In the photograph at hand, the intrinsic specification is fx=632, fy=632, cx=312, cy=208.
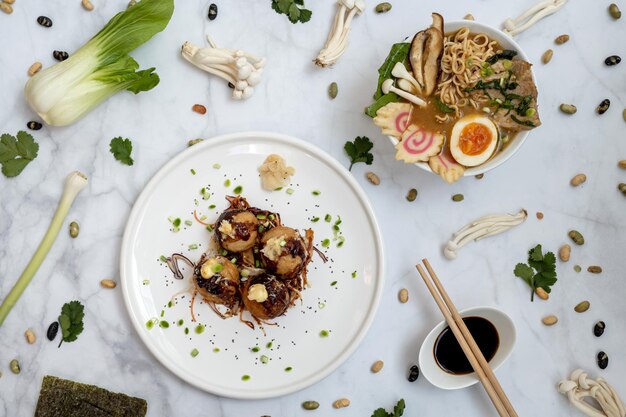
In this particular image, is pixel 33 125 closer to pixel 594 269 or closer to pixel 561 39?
pixel 561 39

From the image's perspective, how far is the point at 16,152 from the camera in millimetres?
3600

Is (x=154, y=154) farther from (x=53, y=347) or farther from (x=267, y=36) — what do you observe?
(x=53, y=347)

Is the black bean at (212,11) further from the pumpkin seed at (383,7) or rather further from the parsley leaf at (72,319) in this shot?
the parsley leaf at (72,319)

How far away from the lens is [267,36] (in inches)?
145

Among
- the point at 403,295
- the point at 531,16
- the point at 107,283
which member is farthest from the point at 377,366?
the point at 531,16

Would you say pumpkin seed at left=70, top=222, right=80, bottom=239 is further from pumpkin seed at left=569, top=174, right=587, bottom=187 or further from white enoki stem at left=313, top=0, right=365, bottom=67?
pumpkin seed at left=569, top=174, right=587, bottom=187

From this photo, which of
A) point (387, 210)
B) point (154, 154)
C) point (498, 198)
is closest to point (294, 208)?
point (387, 210)

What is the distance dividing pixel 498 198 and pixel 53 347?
2.73 meters

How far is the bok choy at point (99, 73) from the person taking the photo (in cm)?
345

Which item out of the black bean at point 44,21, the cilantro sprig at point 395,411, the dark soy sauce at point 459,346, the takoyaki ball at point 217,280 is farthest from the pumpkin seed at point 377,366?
the black bean at point 44,21

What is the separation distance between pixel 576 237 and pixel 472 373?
103 centimetres

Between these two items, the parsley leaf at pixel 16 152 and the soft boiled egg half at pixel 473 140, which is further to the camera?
the parsley leaf at pixel 16 152

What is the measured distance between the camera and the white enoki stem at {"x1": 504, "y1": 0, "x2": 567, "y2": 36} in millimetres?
3666

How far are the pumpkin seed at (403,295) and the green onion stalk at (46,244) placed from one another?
192cm
